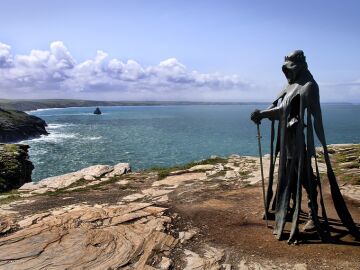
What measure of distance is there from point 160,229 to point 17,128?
8127 centimetres

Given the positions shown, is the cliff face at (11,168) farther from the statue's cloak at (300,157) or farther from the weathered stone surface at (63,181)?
the statue's cloak at (300,157)

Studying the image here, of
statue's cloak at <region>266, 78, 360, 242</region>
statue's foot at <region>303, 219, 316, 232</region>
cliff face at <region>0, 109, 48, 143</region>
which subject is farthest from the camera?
cliff face at <region>0, 109, 48, 143</region>

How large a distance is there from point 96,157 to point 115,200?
42924mm

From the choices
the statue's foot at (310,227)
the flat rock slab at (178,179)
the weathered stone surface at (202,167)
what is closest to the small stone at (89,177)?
the flat rock slab at (178,179)

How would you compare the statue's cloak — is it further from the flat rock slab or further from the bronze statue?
the flat rock slab

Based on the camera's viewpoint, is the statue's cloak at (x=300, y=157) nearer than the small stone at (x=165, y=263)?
No

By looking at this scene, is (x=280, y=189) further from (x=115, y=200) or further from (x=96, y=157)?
(x=96, y=157)

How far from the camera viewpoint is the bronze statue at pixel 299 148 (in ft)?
31.1

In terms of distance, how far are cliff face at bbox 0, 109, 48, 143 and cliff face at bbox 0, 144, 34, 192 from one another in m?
45.1

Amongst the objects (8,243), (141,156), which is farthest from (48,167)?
(8,243)

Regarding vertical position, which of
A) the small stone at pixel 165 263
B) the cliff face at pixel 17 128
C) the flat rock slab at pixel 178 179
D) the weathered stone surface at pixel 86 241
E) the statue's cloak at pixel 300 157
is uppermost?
the statue's cloak at pixel 300 157

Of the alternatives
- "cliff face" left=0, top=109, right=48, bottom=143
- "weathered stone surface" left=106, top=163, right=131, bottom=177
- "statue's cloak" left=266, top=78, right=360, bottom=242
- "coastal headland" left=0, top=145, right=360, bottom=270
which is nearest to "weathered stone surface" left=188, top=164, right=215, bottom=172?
"coastal headland" left=0, top=145, right=360, bottom=270

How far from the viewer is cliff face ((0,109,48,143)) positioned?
78.4m

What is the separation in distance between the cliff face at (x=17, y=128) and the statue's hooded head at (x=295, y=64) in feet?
249
